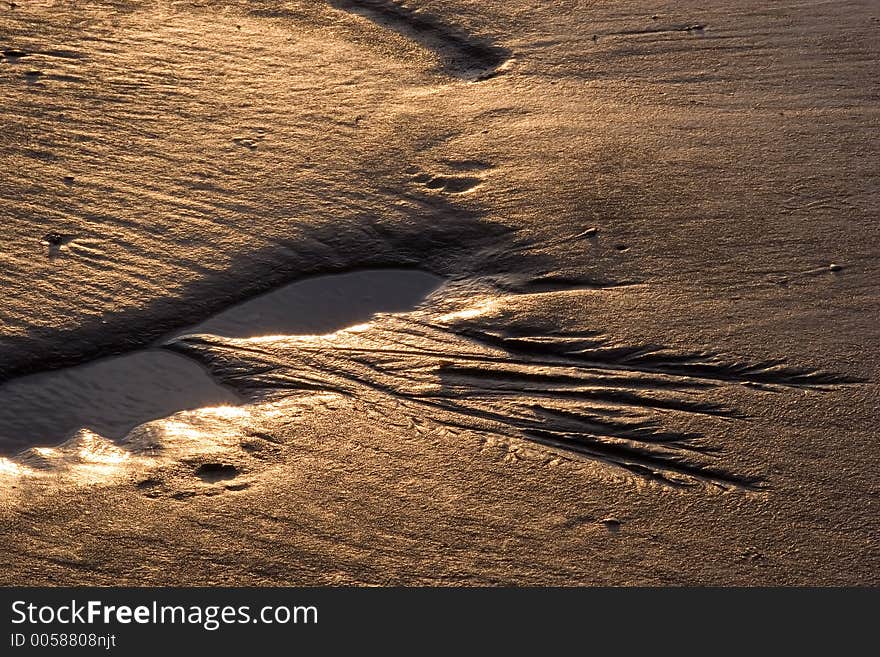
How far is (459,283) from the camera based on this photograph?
4.02m

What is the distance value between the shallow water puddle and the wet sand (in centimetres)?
2

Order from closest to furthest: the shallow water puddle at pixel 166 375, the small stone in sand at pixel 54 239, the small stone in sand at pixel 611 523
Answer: the small stone in sand at pixel 611 523 < the shallow water puddle at pixel 166 375 < the small stone in sand at pixel 54 239

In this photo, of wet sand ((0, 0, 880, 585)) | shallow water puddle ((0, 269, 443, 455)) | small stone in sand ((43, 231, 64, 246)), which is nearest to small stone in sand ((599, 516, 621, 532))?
wet sand ((0, 0, 880, 585))

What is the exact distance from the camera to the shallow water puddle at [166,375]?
3418 mm

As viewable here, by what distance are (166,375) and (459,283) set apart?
3.39 ft

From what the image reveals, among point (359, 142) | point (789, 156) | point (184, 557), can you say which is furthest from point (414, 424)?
point (789, 156)

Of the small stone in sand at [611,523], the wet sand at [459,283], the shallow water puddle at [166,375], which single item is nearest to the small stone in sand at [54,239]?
the wet sand at [459,283]

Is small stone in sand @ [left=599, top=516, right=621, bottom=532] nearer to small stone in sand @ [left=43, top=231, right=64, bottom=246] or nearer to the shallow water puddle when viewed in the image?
the shallow water puddle

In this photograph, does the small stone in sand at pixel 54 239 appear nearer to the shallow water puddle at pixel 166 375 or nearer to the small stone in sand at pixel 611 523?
the shallow water puddle at pixel 166 375

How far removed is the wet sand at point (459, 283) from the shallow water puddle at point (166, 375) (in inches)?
0.9

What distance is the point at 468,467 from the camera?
3213 mm

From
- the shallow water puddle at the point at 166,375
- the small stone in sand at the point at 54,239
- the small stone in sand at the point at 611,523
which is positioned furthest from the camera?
the small stone in sand at the point at 54,239

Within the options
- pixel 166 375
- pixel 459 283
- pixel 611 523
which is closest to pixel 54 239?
pixel 166 375

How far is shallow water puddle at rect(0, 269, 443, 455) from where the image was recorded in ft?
11.2
